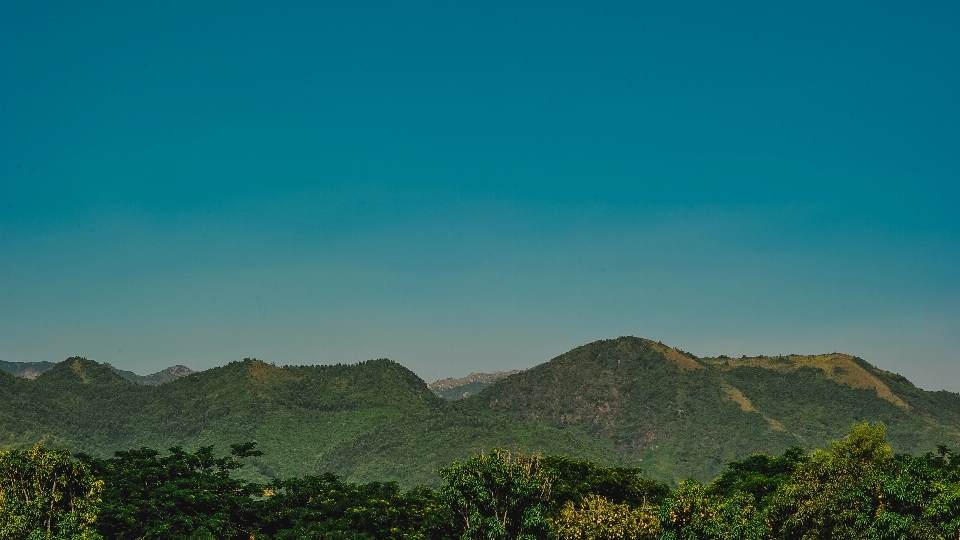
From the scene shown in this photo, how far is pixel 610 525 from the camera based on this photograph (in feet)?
149

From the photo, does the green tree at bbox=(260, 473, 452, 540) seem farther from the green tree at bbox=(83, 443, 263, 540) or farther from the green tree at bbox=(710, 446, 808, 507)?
the green tree at bbox=(710, 446, 808, 507)

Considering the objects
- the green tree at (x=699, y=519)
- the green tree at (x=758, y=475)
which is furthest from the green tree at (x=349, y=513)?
the green tree at (x=758, y=475)

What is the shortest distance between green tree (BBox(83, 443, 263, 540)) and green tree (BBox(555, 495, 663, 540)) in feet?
99.5

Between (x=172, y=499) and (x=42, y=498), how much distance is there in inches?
1058

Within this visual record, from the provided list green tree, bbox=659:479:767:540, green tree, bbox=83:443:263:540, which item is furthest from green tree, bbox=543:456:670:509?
green tree, bbox=659:479:767:540

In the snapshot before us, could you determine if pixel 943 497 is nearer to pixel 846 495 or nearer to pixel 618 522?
pixel 846 495

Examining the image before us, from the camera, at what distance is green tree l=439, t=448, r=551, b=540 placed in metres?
40.5

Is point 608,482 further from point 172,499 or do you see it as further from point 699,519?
point 699,519

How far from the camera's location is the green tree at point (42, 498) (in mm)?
40062

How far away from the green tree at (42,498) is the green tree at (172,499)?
20530 millimetres

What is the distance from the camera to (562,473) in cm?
7631

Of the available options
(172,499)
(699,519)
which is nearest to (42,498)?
(172,499)

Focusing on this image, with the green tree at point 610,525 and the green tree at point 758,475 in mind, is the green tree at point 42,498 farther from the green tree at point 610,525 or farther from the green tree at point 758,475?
the green tree at point 758,475

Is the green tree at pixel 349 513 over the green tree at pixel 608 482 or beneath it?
beneath
